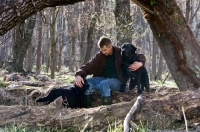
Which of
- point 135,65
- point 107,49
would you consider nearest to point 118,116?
point 135,65

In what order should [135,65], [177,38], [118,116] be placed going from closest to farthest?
[118,116], [177,38], [135,65]

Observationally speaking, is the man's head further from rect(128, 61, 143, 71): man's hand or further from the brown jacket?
rect(128, 61, 143, 71): man's hand

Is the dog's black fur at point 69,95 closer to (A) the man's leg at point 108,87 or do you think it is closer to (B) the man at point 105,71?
(B) the man at point 105,71

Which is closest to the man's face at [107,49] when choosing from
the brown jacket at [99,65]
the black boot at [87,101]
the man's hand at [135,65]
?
the brown jacket at [99,65]

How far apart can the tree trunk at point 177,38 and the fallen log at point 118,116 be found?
156 centimetres

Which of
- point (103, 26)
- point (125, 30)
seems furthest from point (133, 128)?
point (103, 26)

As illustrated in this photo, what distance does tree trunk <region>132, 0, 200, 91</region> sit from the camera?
21.4ft

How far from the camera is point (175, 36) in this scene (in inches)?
259

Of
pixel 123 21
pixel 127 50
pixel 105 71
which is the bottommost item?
pixel 105 71

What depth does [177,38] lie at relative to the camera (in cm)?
658

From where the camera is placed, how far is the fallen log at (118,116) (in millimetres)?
4777

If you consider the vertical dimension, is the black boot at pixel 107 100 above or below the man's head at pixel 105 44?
below

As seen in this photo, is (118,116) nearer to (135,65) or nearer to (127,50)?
(135,65)

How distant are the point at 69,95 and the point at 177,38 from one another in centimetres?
251
